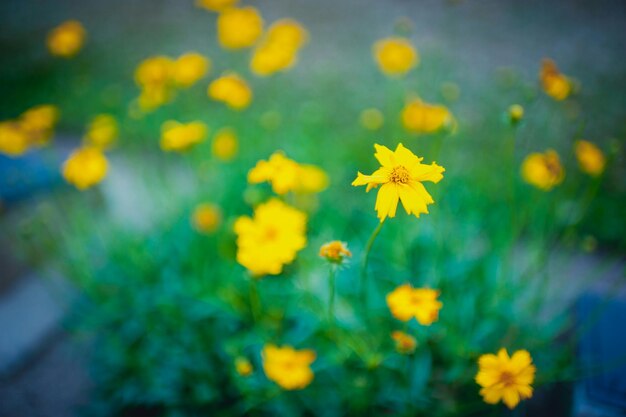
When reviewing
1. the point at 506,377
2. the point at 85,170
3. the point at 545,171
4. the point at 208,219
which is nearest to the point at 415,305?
the point at 506,377

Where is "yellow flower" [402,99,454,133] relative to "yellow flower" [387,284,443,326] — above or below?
above

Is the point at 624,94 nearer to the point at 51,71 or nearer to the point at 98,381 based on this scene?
the point at 98,381

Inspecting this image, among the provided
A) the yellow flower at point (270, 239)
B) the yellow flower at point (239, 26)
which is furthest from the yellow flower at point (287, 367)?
the yellow flower at point (239, 26)

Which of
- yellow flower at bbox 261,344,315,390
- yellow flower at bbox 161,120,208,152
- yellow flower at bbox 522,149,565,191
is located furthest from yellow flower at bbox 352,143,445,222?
yellow flower at bbox 161,120,208,152

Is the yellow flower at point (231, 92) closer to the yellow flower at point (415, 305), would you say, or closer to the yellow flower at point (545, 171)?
the yellow flower at point (415, 305)

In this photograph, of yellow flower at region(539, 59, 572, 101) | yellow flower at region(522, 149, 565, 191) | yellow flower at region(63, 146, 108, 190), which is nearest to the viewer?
yellow flower at region(539, 59, 572, 101)

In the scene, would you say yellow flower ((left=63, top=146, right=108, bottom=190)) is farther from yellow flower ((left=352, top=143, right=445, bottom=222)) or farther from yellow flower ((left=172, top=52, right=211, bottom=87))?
yellow flower ((left=352, top=143, right=445, bottom=222))

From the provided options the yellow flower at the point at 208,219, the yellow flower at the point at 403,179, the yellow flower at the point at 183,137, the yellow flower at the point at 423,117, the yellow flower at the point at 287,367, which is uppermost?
the yellow flower at the point at 403,179
